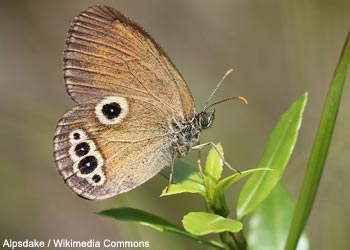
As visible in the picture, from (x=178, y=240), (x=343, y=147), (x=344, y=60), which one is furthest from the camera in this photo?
(x=343, y=147)

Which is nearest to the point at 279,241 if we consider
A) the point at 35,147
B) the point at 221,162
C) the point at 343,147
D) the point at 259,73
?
the point at 221,162

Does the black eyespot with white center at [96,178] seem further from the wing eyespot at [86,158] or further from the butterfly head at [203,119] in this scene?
the butterfly head at [203,119]

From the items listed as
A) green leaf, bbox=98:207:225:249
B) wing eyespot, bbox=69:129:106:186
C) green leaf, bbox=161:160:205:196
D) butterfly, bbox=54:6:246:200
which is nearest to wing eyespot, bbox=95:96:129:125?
butterfly, bbox=54:6:246:200

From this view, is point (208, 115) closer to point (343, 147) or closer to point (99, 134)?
point (99, 134)

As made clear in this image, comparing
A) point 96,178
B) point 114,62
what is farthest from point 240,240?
point 114,62

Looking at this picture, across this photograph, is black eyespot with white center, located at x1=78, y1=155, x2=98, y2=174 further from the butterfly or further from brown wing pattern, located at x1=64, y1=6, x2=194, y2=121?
brown wing pattern, located at x1=64, y1=6, x2=194, y2=121

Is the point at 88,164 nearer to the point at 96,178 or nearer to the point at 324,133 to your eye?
the point at 96,178
